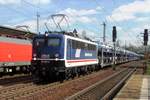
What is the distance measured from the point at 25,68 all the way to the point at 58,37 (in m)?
9.76

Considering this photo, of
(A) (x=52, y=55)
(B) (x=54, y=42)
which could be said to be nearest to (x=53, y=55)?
(A) (x=52, y=55)

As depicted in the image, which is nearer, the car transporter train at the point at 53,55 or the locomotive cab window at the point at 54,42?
the car transporter train at the point at 53,55

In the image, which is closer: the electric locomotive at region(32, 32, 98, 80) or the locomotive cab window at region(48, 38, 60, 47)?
the electric locomotive at region(32, 32, 98, 80)

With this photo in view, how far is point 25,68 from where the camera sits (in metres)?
34.3

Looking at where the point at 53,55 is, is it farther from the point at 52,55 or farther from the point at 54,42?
the point at 54,42

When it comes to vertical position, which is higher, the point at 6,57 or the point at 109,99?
the point at 6,57

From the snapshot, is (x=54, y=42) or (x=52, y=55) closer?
(x=52, y=55)

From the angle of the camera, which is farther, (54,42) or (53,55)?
(54,42)

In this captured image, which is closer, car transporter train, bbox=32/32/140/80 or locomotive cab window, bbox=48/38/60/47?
car transporter train, bbox=32/32/140/80

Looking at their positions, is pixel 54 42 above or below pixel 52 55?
above

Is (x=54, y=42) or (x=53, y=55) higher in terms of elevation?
(x=54, y=42)

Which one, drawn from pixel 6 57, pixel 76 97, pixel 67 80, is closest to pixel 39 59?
pixel 67 80

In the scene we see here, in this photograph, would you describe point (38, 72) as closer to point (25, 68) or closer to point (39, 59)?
point (39, 59)

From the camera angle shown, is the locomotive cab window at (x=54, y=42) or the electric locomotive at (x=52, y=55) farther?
the locomotive cab window at (x=54, y=42)
